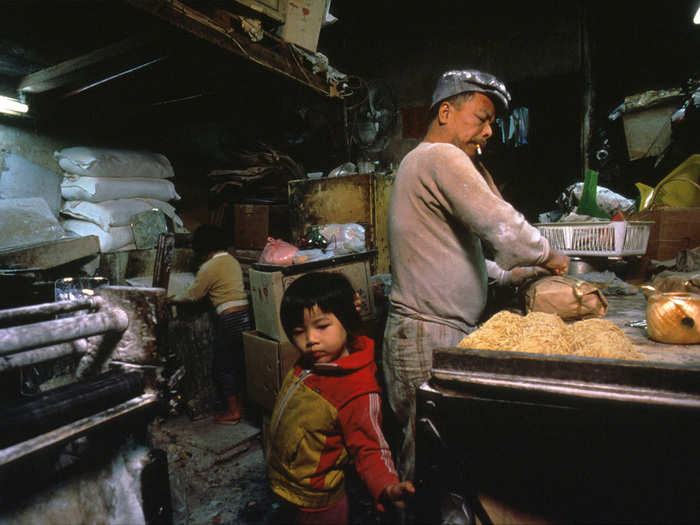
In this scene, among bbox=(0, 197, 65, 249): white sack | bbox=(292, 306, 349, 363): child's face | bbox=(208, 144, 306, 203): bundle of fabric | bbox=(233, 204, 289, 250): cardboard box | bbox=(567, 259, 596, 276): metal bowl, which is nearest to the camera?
bbox=(292, 306, 349, 363): child's face

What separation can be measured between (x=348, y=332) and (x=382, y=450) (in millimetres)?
546

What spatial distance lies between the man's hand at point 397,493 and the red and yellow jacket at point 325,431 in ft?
0.51

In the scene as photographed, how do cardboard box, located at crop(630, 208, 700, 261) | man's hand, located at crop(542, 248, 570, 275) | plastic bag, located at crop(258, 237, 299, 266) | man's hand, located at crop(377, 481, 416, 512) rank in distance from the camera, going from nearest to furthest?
man's hand, located at crop(377, 481, 416, 512) < man's hand, located at crop(542, 248, 570, 275) < cardboard box, located at crop(630, 208, 700, 261) < plastic bag, located at crop(258, 237, 299, 266)

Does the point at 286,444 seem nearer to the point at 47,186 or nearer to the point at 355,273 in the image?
the point at 355,273

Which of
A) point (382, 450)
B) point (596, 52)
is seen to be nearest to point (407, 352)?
point (382, 450)

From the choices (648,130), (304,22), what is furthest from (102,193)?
(648,130)

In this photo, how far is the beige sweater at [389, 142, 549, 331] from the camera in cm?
180

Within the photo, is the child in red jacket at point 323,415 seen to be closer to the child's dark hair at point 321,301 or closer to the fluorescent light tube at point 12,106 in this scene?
the child's dark hair at point 321,301

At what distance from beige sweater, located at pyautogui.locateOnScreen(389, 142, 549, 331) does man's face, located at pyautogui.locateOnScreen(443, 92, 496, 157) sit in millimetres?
229

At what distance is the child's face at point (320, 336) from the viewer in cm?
177

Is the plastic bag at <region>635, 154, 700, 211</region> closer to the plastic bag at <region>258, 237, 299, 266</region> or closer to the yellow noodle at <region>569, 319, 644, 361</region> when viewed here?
the yellow noodle at <region>569, 319, 644, 361</region>

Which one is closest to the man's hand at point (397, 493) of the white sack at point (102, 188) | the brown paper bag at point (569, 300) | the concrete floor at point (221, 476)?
the brown paper bag at point (569, 300)

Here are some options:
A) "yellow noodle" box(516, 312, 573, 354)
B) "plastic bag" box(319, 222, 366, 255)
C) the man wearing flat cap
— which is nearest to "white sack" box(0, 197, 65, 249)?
"plastic bag" box(319, 222, 366, 255)

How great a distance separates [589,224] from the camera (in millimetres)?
2730
